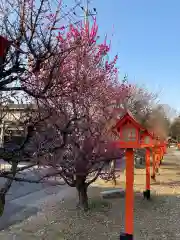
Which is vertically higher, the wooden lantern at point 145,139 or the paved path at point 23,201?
the wooden lantern at point 145,139

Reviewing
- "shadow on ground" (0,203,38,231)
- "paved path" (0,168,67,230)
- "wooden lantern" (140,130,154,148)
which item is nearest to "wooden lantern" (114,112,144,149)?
"wooden lantern" (140,130,154,148)

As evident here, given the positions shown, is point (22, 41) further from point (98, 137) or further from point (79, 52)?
point (98, 137)

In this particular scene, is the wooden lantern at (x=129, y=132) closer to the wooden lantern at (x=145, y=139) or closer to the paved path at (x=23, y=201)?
the wooden lantern at (x=145, y=139)

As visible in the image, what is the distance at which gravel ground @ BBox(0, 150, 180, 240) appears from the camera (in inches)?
238

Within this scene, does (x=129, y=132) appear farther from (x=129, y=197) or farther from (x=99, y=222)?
(x=99, y=222)

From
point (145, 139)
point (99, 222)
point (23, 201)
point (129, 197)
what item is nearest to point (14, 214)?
point (23, 201)

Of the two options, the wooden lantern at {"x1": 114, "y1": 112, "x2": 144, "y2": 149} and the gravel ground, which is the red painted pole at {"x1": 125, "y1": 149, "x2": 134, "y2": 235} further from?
the gravel ground

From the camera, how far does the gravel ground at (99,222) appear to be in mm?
6039

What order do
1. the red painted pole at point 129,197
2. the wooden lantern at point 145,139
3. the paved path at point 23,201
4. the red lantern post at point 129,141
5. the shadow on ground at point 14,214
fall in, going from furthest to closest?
the paved path at point 23,201, the shadow on ground at point 14,214, the wooden lantern at point 145,139, the red lantern post at point 129,141, the red painted pole at point 129,197

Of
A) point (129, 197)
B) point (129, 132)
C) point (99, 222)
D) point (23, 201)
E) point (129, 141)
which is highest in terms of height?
point (129, 132)

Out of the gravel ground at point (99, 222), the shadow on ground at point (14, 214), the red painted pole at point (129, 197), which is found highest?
the red painted pole at point (129, 197)

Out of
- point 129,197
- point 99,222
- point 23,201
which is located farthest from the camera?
point 23,201

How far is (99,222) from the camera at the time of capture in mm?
6785

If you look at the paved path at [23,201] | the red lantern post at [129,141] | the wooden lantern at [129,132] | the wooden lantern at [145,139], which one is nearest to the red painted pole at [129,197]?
the red lantern post at [129,141]
